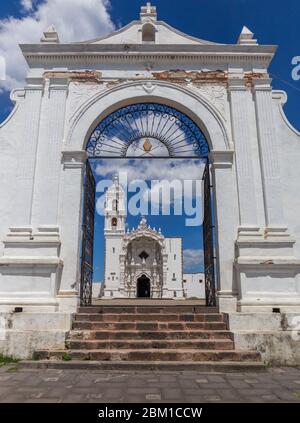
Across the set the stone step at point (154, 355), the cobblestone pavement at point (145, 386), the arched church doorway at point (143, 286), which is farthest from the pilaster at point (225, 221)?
the arched church doorway at point (143, 286)

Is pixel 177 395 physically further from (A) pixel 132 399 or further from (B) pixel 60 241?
(B) pixel 60 241

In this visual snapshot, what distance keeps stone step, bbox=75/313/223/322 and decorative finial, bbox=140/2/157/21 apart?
7393 mm

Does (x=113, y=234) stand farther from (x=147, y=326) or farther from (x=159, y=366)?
(x=159, y=366)

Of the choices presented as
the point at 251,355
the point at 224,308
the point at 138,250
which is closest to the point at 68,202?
the point at 224,308

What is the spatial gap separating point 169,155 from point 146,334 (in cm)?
417

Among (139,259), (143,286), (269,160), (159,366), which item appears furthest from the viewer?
(139,259)

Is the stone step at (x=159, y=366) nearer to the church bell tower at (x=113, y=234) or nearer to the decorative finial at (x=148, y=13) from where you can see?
the decorative finial at (x=148, y=13)

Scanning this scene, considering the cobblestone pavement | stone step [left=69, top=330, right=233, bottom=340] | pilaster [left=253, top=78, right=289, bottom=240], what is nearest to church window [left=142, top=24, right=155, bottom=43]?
pilaster [left=253, top=78, right=289, bottom=240]

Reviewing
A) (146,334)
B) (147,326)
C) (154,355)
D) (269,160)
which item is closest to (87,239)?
(147,326)

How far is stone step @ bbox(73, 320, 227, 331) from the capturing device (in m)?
6.61

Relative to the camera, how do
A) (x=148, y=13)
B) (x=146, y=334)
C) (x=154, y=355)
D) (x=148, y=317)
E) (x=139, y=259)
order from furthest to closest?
(x=139, y=259) → (x=148, y=13) → (x=148, y=317) → (x=146, y=334) → (x=154, y=355)

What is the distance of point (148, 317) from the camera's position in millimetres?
6945

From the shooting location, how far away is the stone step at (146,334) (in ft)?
20.9

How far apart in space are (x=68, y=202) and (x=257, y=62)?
18.4 feet
